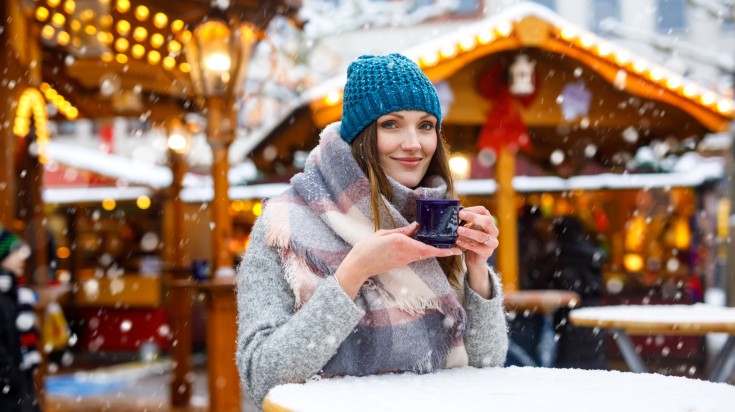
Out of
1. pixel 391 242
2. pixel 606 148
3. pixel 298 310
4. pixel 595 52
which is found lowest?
pixel 298 310

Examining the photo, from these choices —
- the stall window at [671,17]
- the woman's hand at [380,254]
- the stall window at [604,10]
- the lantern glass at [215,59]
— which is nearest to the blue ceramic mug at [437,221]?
the woman's hand at [380,254]

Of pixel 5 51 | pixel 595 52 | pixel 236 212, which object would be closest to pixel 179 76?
pixel 5 51

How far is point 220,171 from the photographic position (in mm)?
6281

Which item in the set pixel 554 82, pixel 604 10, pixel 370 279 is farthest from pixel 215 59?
pixel 604 10

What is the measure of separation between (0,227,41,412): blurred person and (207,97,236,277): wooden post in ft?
4.65

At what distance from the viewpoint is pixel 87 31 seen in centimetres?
770

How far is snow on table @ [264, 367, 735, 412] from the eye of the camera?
1804mm

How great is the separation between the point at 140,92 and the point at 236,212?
22.0 feet

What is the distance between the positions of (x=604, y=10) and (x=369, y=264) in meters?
22.3

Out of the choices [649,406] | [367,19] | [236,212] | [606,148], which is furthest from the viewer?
[367,19]

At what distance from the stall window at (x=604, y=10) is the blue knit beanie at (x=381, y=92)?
2147cm

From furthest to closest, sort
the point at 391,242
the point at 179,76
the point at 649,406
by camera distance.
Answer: the point at 179,76 → the point at 391,242 → the point at 649,406

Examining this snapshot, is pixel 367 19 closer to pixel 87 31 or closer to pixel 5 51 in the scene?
pixel 87 31

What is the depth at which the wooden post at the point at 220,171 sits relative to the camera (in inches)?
244
